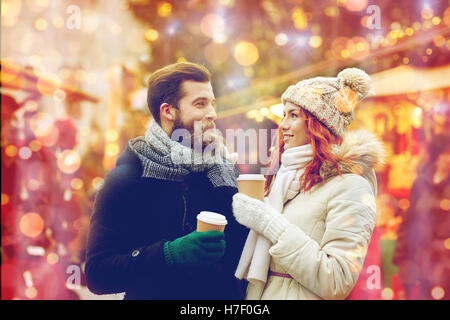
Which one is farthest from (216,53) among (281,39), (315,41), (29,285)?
(29,285)

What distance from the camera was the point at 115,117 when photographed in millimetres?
3271

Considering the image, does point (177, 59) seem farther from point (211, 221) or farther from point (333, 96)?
point (211, 221)

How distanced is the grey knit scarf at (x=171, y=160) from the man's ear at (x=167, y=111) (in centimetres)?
6

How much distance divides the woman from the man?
207 mm

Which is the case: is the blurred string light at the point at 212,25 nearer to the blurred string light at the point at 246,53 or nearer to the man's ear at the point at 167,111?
the blurred string light at the point at 246,53

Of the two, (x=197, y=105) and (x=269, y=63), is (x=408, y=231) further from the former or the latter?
(x=197, y=105)

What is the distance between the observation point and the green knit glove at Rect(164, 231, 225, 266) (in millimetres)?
1605

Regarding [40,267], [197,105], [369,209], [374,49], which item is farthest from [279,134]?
[40,267]

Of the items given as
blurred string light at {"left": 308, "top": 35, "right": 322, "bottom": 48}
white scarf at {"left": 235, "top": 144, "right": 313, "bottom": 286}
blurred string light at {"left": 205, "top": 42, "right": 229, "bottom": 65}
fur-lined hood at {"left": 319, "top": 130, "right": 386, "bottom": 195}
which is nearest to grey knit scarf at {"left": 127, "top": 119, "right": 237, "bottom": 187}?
white scarf at {"left": 235, "top": 144, "right": 313, "bottom": 286}

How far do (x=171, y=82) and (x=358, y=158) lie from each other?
0.95 meters

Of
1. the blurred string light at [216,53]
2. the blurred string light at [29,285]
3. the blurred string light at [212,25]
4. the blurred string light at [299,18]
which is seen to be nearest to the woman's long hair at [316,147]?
the blurred string light at [216,53]

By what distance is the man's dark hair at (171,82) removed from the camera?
1.85 metres

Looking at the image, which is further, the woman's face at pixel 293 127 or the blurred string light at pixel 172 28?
the blurred string light at pixel 172 28
